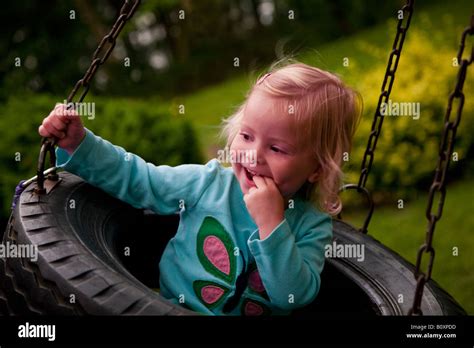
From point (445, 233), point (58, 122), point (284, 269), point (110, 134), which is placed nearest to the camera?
point (284, 269)

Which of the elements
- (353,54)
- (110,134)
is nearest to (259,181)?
(110,134)


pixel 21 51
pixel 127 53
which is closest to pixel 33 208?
pixel 21 51

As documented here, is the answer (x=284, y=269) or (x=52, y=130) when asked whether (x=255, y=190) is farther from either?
(x=52, y=130)

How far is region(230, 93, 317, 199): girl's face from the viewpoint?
4.58ft

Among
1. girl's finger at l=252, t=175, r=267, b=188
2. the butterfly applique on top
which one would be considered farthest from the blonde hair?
the butterfly applique on top

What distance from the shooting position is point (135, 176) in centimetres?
155

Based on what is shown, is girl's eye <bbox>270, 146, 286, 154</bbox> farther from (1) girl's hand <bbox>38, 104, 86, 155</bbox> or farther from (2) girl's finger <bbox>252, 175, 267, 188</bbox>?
(1) girl's hand <bbox>38, 104, 86, 155</bbox>

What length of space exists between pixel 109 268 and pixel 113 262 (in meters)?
0.10

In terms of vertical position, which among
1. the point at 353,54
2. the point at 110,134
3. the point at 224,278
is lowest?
the point at 224,278

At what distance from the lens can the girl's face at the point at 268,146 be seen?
1.39m

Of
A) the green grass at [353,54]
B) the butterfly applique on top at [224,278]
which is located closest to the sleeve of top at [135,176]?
the butterfly applique on top at [224,278]

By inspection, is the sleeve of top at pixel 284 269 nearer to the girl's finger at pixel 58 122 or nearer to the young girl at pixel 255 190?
the young girl at pixel 255 190

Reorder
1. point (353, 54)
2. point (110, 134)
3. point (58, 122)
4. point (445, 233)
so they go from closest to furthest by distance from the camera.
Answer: point (58, 122)
point (110, 134)
point (445, 233)
point (353, 54)

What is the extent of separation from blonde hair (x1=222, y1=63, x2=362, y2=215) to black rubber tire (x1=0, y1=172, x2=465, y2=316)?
0.29 meters
